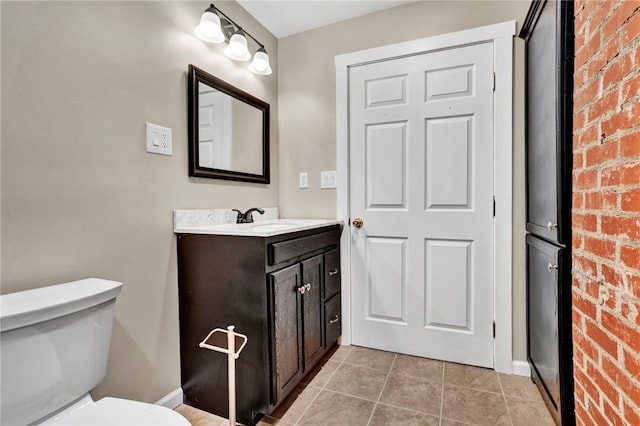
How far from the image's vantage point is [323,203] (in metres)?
2.24

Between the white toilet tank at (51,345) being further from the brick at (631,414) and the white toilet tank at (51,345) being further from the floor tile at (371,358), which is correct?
the brick at (631,414)

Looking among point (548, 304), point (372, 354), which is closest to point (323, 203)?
point (372, 354)

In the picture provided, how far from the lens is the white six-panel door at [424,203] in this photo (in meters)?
1.84

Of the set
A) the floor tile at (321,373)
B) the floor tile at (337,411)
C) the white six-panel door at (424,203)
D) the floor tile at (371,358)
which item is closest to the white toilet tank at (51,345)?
the floor tile at (337,411)

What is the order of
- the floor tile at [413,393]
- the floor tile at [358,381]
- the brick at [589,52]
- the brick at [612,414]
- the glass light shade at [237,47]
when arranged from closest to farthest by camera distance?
the brick at [612,414] < the brick at [589,52] < the floor tile at [413,393] < the floor tile at [358,381] < the glass light shade at [237,47]

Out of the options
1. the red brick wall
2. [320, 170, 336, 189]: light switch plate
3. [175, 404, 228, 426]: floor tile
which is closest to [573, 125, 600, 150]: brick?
the red brick wall

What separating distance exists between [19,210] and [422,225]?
188 centimetres

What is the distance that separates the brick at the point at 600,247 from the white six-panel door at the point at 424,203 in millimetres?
729

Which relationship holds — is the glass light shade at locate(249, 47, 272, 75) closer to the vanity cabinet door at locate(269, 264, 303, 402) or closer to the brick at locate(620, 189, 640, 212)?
the vanity cabinet door at locate(269, 264, 303, 402)

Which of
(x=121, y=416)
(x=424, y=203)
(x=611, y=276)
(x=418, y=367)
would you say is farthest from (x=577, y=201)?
(x=121, y=416)

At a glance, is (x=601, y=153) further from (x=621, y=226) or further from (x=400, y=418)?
(x=400, y=418)

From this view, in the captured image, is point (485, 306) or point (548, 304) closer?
point (548, 304)

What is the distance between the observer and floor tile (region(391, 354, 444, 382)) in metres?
1.79

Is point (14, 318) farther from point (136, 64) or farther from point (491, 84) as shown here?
point (491, 84)
